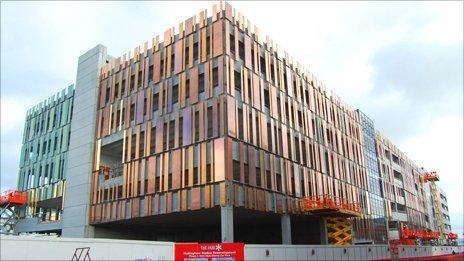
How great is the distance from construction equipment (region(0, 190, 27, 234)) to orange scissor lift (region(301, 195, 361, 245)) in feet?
130

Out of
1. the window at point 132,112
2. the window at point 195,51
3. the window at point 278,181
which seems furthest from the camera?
the window at point 132,112

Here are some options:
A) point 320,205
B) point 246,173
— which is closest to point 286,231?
point 320,205

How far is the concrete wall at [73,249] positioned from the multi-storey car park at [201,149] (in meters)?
11.5

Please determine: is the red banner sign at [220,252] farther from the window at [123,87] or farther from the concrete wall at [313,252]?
the window at [123,87]

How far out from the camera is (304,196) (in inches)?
1794

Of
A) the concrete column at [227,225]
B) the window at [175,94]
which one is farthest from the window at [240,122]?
the window at [175,94]

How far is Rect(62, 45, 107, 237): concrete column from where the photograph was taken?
47.8 m

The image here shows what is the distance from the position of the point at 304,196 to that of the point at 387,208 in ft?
110

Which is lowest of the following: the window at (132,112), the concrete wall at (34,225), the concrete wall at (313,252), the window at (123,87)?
the concrete wall at (313,252)

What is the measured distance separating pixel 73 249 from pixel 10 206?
154 ft

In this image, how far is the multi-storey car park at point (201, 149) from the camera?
38312 millimetres

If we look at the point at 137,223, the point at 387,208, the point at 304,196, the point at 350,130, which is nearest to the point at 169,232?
the point at 137,223

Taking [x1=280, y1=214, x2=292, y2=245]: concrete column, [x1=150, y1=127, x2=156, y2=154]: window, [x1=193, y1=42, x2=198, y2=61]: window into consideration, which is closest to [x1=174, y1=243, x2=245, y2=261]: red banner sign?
[x1=280, y1=214, x2=292, y2=245]: concrete column

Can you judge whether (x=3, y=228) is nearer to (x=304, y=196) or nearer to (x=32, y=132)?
(x=32, y=132)
